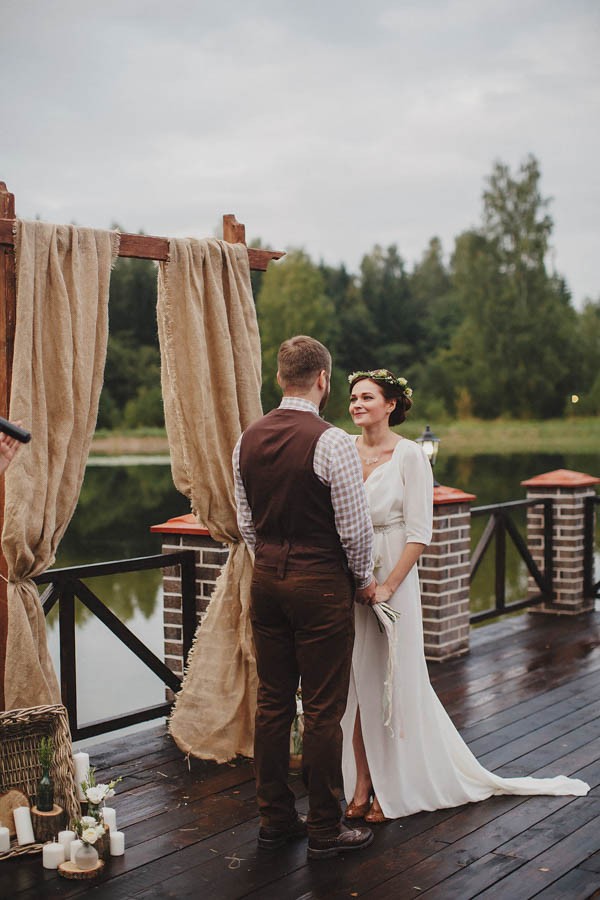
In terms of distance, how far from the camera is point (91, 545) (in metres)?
27.7

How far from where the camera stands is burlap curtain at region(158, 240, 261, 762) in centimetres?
412

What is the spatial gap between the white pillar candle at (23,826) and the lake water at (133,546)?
27.2 ft

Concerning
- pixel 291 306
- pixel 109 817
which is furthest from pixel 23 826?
pixel 291 306

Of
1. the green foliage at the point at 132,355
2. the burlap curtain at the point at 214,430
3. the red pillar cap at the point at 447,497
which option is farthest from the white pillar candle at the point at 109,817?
the green foliage at the point at 132,355

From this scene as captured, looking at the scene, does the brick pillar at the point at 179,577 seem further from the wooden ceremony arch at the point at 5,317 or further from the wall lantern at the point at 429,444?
the wall lantern at the point at 429,444

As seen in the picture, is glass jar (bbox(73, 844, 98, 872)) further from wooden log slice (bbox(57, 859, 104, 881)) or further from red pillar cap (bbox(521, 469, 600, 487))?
red pillar cap (bbox(521, 469, 600, 487))

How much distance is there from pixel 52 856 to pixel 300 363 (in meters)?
1.74

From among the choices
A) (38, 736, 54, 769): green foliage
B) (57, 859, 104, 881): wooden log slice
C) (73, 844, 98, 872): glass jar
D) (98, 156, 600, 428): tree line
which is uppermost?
(98, 156, 600, 428): tree line

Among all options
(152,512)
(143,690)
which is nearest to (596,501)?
(143,690)

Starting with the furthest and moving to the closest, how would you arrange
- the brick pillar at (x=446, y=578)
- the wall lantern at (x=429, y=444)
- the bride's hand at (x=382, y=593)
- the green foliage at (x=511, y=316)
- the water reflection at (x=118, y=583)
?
the green foliage at (x=511, y=316)
the water reflection at (x=118, y=583)
the wall lantern at (x=429, y=444)
the brick pillar at (x=446, y=578)
the bride's hand at (x=382, y=593)

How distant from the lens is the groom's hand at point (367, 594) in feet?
10.7

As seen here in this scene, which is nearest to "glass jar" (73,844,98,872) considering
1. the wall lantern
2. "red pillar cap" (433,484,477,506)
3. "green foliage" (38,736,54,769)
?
"green foliage" (38,736,54,769)

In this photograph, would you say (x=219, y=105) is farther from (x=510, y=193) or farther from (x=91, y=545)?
(x=91, y=545)

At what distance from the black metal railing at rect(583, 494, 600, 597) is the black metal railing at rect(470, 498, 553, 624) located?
267mm
